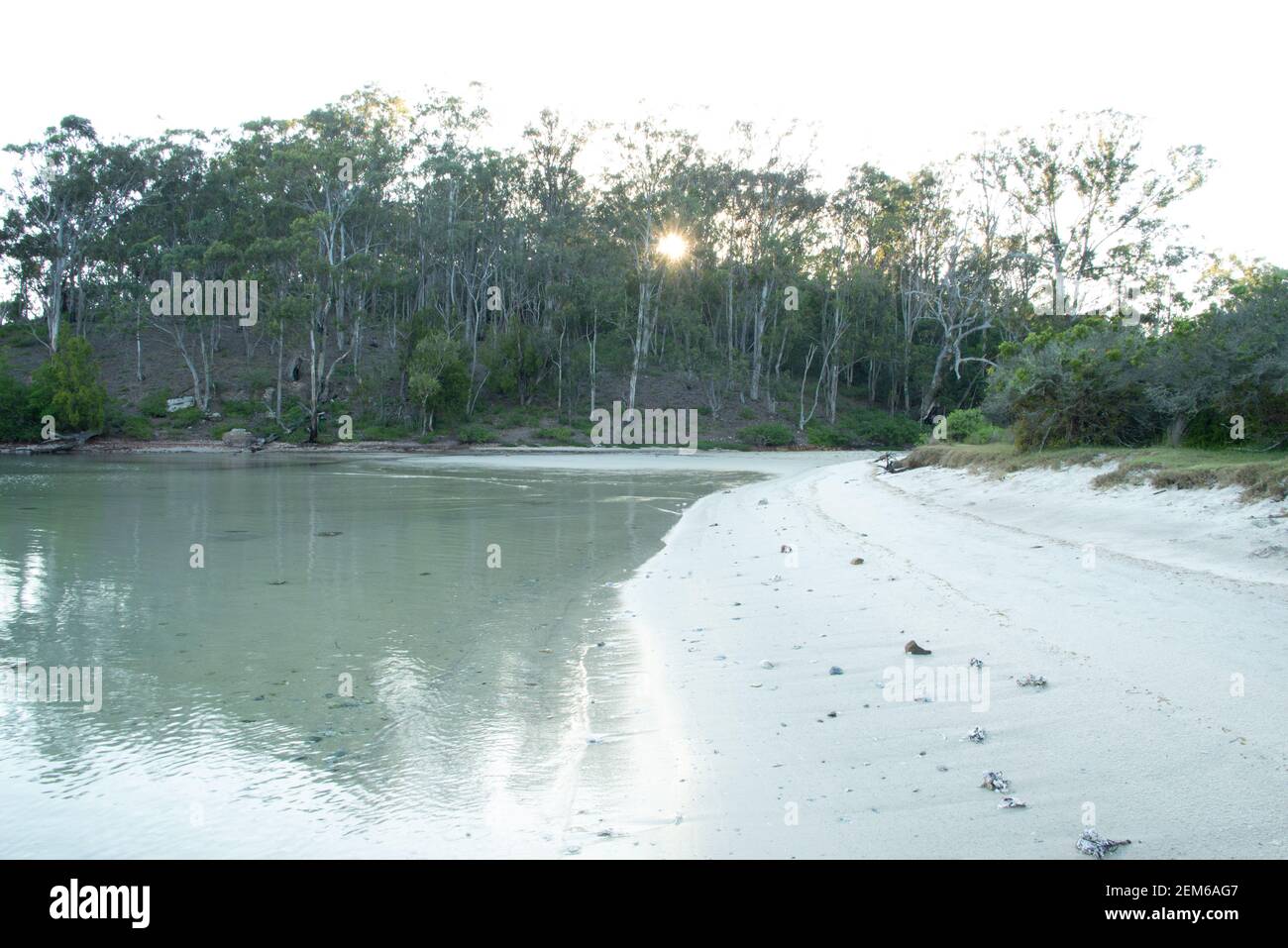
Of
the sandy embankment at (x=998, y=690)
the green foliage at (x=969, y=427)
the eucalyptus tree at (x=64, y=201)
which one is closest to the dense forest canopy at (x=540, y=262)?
the eucalyptus tree at (x=64, y=201)

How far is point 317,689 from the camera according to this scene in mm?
6090

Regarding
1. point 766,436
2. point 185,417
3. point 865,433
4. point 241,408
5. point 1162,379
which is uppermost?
point 241,408

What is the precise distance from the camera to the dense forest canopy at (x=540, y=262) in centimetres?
4584

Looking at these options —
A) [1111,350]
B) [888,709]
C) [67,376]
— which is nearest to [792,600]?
[888,709]

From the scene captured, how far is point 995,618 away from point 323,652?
528 cm

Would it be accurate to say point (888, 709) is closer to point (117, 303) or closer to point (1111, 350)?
point (1111, 350)

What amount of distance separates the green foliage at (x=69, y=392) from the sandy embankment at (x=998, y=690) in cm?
4276

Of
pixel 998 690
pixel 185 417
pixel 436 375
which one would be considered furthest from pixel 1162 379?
pixel 185 417

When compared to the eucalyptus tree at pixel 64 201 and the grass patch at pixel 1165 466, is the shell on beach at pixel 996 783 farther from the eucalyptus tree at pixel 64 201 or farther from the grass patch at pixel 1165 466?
the eucalyptus tree at pixel 64 201

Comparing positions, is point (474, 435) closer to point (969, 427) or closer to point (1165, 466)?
point (969, 427)

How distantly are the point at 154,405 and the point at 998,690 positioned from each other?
53.9 metres

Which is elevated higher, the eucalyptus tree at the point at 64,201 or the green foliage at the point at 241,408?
the eucalyptus tree at the point at 64,201

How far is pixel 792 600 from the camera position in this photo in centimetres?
814
